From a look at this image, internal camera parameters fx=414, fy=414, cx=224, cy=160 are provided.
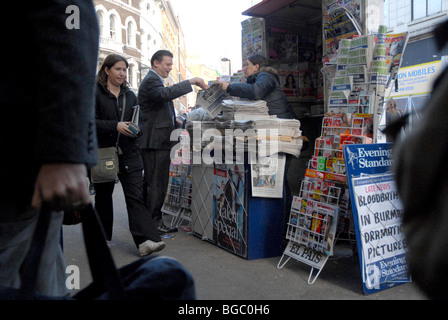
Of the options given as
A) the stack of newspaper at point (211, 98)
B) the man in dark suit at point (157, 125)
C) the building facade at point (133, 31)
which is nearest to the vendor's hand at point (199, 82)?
the man in dark suit at point (157, 125)

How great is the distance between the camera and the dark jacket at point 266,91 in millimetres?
4656

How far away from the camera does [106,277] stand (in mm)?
992

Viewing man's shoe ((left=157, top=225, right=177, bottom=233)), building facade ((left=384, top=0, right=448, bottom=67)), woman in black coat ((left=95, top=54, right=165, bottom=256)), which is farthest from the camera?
building facade ((left=384, top=0, right=448, bottom=67))

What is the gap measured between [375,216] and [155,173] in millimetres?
2722

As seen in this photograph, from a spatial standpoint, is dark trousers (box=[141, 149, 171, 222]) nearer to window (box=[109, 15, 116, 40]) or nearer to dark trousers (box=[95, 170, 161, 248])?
dark trousers (box=[95, 170, 161, 248])

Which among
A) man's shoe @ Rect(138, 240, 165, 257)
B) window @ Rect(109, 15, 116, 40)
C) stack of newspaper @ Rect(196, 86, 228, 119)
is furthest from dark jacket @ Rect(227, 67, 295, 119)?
window @ Rect(109, 15, 116, 40)

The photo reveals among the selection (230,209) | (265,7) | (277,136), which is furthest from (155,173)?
(265,7)

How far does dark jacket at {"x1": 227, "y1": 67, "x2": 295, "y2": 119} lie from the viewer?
4.66 m

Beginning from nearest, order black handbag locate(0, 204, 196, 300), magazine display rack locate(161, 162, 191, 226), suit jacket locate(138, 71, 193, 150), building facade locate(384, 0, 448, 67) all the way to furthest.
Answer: black handbag locate(0, 204, 196, 300) < suit jacket locate(138, 71, 193, 150) < magazine display rack locate(161, 162, 191, 226) < building facade locate(384, 0, 448, 67)

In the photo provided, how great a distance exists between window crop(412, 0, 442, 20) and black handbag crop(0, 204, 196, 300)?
62.2 feet

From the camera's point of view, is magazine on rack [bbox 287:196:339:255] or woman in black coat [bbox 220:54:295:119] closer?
magazine on rack [bbox 287:196:339:255]

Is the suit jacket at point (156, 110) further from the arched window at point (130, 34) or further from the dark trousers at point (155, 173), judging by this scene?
the arched window at point (130, 34)

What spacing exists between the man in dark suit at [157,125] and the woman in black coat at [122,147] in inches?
19.9

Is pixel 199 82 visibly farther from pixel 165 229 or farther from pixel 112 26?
pixel 112 26
